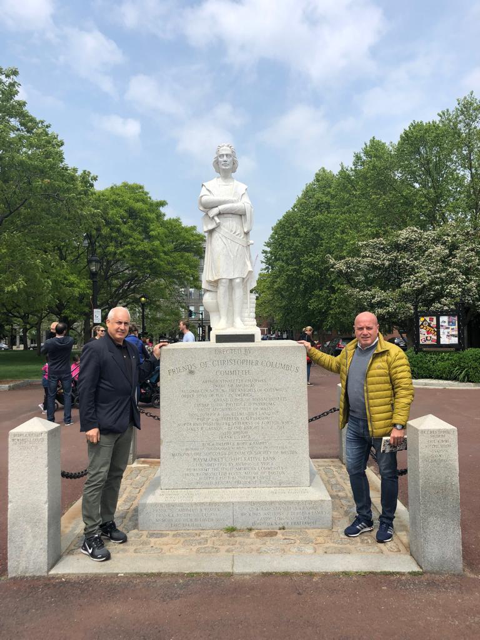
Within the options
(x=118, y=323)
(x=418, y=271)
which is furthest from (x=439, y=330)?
(x=118, y=323)

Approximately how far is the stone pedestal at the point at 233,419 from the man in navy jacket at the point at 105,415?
61 cm

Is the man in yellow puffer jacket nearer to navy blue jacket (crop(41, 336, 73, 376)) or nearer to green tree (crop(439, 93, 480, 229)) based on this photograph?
navy blue jacket (crop(41, 336, 73, 376))

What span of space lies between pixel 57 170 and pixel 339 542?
1757cm

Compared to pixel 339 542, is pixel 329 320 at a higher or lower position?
higher

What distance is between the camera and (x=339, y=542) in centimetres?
404

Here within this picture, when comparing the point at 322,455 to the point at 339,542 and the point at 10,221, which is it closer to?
the point at 339,542

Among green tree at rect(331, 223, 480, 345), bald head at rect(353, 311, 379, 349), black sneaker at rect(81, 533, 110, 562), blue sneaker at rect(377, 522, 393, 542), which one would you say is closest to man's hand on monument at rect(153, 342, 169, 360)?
black sneaker at rect(81, 533, 110, 562)

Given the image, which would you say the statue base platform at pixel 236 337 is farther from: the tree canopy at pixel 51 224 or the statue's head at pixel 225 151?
the tree canopy at pixel 51 224

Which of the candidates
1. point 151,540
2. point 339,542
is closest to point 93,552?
point 151,540

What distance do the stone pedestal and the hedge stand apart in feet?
41.2

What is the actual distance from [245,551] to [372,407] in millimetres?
1672

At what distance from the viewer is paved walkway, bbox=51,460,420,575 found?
3.58 meters

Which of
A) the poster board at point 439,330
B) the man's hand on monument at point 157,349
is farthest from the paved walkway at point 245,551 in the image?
the poster board at point 439,330

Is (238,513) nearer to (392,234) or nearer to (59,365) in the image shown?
(59,365)
